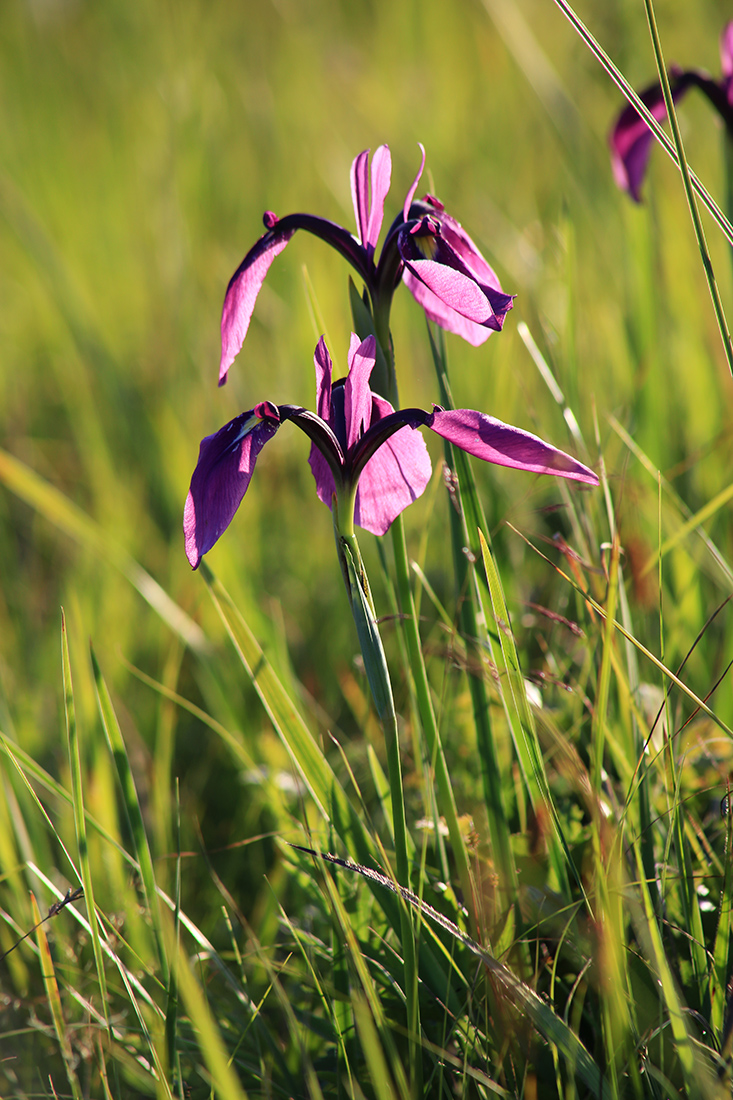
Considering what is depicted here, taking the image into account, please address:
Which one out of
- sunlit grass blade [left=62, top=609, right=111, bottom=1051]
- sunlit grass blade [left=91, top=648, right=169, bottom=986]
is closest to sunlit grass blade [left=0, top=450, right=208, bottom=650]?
sunlit grass blade [left=91, top=648, right=169, bottom=986]

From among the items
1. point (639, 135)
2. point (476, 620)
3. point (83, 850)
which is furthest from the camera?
point (639, 135)

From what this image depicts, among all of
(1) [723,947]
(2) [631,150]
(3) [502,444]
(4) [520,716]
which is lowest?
(1) [723,947]

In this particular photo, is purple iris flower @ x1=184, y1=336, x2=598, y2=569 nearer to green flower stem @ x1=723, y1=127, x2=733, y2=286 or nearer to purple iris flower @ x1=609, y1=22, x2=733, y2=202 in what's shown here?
purple iris flower @ x1=609, y1=22, x2=733, y2=202

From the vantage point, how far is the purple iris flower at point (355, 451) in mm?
652

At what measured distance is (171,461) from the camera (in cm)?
205

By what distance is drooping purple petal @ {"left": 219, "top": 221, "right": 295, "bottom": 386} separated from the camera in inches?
31.9

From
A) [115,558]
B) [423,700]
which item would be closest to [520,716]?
[423,700]

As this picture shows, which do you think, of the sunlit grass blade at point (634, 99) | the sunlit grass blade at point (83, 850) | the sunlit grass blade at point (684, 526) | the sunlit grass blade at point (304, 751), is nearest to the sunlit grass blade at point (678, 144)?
the sunlit grass blade at point (634, 99)

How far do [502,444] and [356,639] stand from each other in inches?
45.0

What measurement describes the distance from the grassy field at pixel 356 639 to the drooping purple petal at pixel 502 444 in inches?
8.1

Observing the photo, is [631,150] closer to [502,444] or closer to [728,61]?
[728,61]

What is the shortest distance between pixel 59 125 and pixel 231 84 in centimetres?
99

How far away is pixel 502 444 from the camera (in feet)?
2.14

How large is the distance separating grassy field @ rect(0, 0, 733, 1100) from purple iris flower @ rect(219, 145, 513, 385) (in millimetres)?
247
